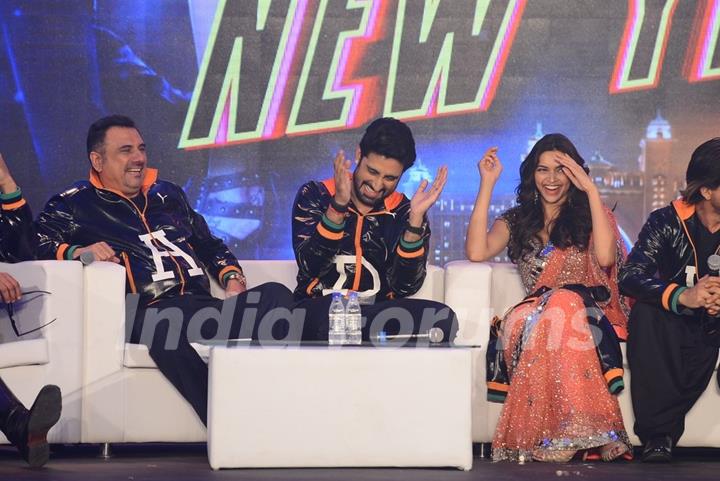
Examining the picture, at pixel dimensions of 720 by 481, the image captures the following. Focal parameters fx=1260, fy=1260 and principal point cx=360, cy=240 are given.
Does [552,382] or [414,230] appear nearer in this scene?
[552,382]

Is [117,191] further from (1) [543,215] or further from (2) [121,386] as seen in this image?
(1) [543,215]

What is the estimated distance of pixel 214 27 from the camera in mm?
6059

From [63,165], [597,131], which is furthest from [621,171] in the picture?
[63,165]

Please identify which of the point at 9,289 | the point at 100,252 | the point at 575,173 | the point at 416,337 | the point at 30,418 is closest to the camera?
the point at 30,418

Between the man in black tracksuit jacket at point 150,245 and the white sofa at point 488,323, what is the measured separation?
0.64 m

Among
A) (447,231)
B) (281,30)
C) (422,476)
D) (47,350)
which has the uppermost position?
(281,30)

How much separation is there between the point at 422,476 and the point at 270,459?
46 centimetres

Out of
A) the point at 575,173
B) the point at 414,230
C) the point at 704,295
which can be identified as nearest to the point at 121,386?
the point at 414,230

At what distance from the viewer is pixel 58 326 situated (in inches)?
169

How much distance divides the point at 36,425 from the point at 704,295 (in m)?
2.21

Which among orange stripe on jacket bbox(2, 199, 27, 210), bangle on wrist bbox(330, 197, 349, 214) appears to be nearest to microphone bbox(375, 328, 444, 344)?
bangle on wrist bbox(330, 197, 349, 214)

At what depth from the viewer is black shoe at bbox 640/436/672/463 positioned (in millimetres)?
4234

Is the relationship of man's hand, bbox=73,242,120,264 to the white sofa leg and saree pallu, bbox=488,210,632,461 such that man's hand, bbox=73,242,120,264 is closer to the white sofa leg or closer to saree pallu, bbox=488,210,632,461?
the white sofa leg

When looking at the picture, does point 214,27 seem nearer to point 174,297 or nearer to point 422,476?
point 174,297
